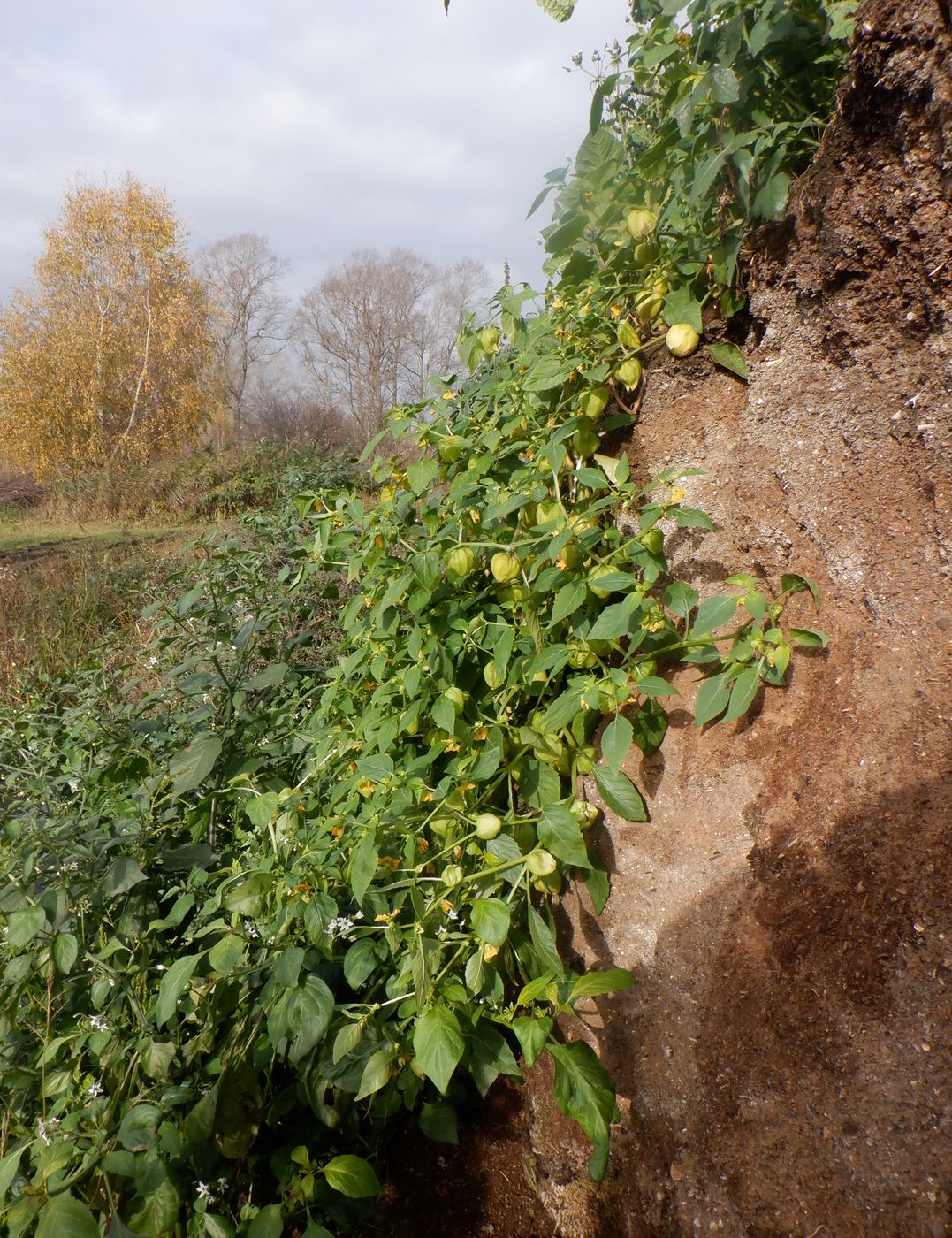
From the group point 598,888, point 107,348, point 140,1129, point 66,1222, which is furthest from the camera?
point 107,348

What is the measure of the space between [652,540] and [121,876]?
1.31m

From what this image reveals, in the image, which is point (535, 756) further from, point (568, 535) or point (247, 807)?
point (247, 807)

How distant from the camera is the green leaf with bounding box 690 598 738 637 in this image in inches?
45.9

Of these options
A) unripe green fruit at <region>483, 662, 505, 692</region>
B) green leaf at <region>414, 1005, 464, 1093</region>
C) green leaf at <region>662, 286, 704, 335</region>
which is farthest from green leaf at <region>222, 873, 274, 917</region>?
green leaf at <region>662, 286, 704, 335</region>

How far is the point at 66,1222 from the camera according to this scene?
979 millimetres

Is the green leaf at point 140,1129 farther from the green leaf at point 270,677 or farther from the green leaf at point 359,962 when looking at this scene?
the green leaf at point 270,677

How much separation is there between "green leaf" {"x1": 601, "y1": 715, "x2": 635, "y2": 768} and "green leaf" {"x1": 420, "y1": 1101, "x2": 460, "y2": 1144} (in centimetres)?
76

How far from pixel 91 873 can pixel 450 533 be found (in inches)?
44.4

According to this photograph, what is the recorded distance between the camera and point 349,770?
5.61 ft

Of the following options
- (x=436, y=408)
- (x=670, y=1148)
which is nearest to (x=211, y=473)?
(x=436, y=408)

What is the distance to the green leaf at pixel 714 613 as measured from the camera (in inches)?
45.9

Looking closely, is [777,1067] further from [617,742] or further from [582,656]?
[582,656]

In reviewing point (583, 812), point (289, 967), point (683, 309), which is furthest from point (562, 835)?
point (683, 309)

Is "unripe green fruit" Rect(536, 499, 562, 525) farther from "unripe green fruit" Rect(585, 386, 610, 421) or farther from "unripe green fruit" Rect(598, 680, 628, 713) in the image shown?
"unripe green fruit" Rect(598, 680, 628, 713)
